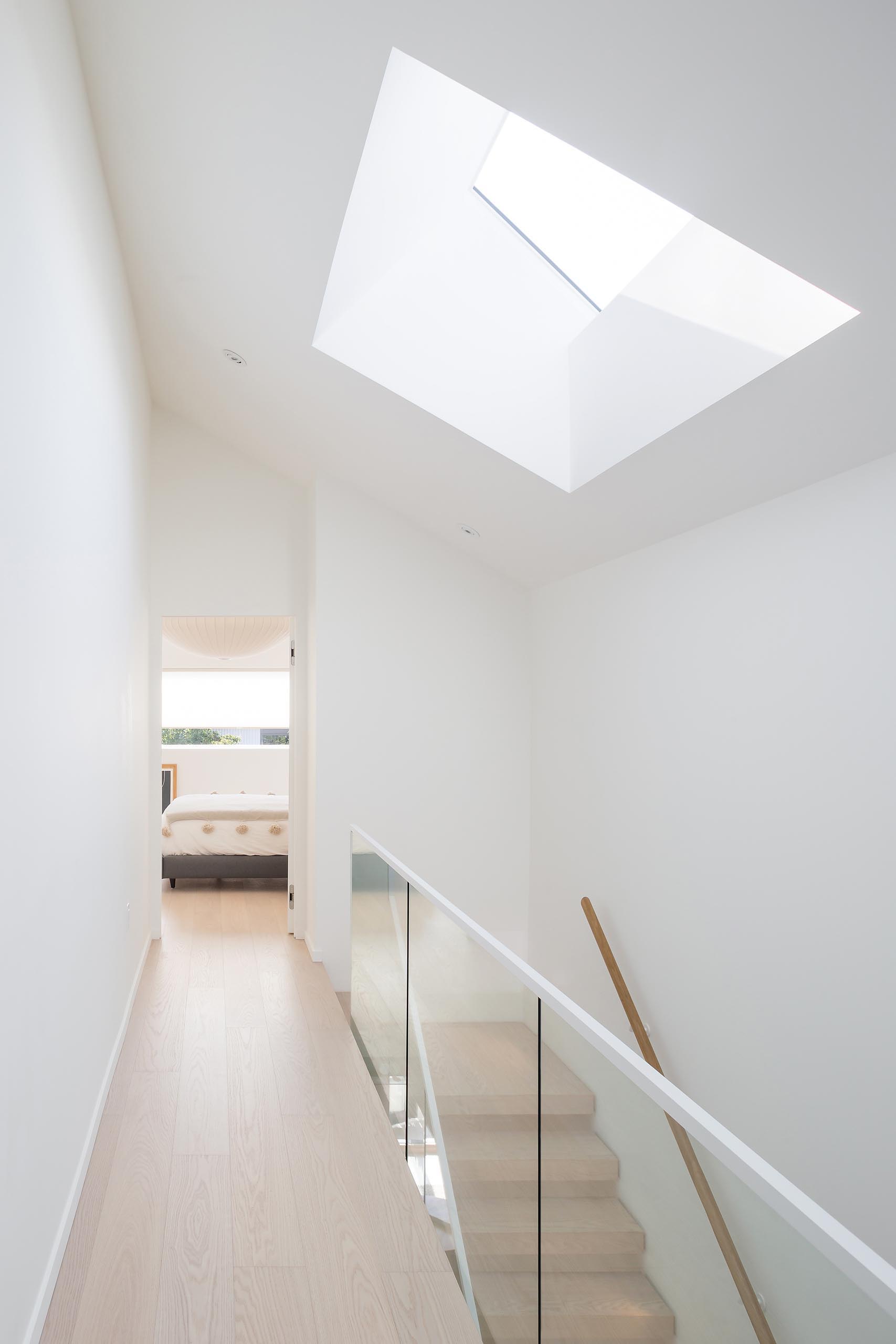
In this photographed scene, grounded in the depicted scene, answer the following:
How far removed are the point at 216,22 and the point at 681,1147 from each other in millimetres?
2741

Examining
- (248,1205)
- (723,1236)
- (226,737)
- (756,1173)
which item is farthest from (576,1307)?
(226,737)

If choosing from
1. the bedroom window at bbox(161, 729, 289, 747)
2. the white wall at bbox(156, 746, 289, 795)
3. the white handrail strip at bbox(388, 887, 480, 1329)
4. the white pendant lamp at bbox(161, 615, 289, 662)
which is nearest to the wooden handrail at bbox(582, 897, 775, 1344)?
the white handrail strip at bbox(388, 887, 480, 1329)

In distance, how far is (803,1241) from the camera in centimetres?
105

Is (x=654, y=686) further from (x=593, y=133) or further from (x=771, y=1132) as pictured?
(x=593, y=133)

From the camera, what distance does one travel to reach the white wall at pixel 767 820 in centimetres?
269

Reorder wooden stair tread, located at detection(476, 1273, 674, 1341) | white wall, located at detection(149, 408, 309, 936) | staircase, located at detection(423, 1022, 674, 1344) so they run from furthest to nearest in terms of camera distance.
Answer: white wall, located at detection(149, 408, 309, 936) → staircase, located at detection(423, 1022, 674, 1344) → wooden stair tread, located at detection(476, 1273, 674, 1341)

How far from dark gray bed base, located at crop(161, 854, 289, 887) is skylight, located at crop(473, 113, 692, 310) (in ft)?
17.4

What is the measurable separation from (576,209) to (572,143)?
138 centimetres

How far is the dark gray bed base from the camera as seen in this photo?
7.61m

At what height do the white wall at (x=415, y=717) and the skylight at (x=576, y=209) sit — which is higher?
the skylight at (x=576, y=209)

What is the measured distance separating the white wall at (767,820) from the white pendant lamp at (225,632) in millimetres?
2880

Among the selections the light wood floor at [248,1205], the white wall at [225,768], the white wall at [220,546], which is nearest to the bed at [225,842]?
the white wall at [220,546]

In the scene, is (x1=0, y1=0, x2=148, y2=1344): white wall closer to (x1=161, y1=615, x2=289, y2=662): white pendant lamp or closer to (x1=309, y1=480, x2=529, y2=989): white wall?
(x1=309, y1=480, x2=529, y2=989): white wall

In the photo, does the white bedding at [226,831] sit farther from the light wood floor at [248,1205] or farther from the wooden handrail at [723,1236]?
the wooden handrail at [723,1236]
